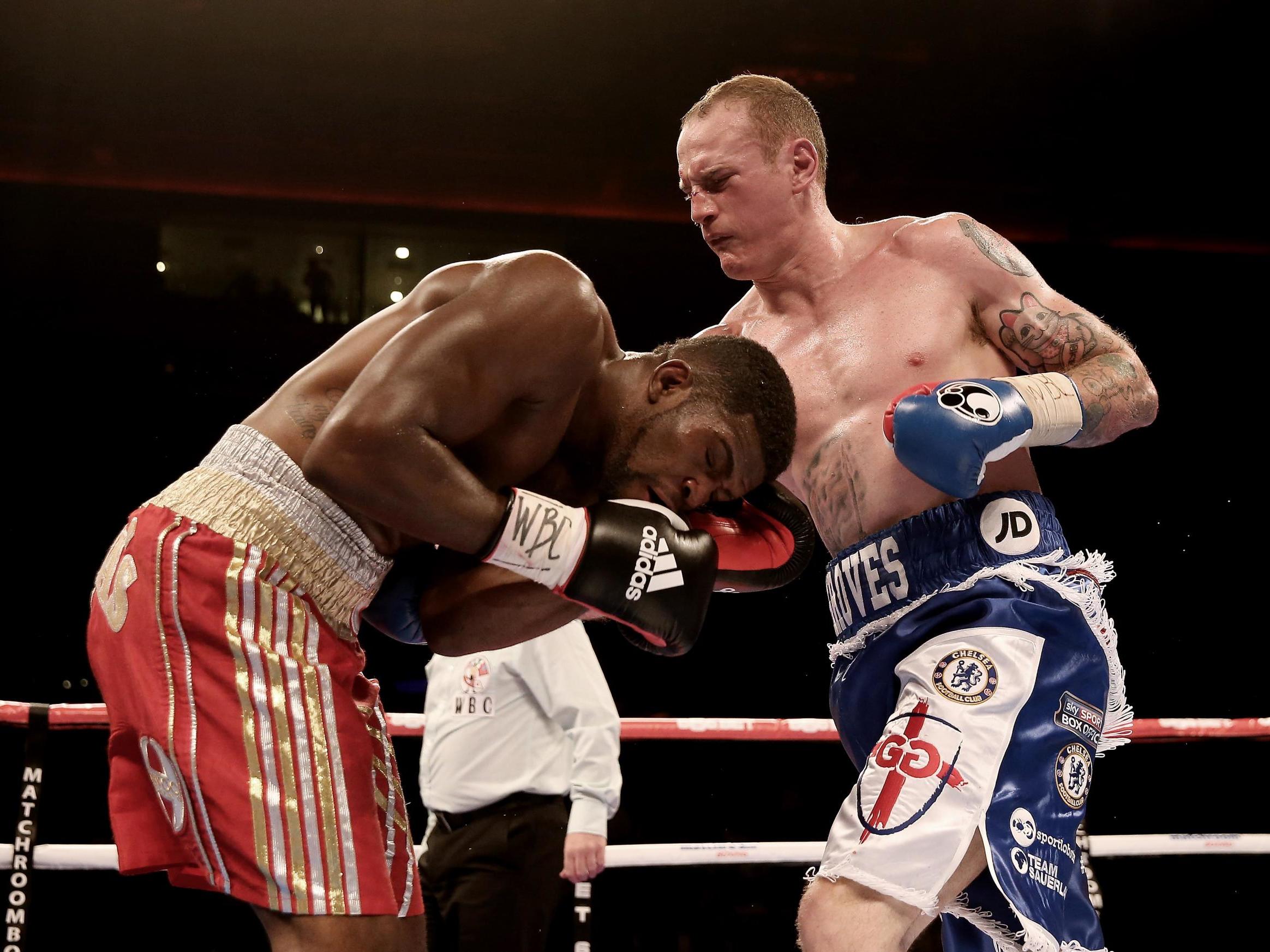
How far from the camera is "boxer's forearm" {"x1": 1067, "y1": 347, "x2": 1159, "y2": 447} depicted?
1.57 m

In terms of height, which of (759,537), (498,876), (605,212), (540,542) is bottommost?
(498,876)

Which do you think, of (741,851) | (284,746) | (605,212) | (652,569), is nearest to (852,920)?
(652,569)

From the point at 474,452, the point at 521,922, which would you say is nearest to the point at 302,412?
the point at 474,452

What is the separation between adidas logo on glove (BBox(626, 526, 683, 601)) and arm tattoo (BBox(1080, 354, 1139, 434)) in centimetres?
67

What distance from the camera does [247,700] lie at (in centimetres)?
122

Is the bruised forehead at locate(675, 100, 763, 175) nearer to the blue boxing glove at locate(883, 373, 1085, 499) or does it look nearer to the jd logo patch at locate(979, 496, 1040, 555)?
the blue boxing glove at locate(883, 373, 1085, 499)

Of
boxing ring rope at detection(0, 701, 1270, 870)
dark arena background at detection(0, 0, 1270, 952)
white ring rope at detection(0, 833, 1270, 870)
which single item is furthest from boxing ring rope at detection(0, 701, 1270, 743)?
dark arena background at detection(0, 0, 1270, 952)

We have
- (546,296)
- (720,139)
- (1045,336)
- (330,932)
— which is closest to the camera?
(330,932)

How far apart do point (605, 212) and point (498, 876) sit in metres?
4.68

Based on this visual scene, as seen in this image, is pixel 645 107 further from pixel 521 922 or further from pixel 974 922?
pixel 974 922

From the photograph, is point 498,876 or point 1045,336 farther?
point 498,876

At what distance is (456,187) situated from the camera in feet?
20.6

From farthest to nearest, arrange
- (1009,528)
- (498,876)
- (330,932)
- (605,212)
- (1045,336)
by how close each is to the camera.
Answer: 1. (605,212)
2. (498,876)
3. (1045,336)
4. (1009,528)
5. (330,932)

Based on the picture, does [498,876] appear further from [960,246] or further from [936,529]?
[960,246]
